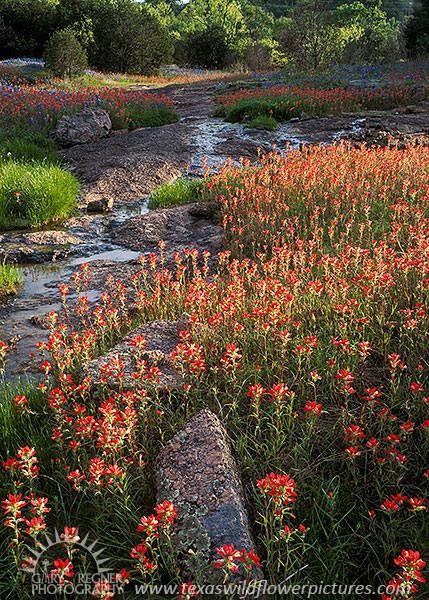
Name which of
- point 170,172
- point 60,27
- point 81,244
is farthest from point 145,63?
point 81,244

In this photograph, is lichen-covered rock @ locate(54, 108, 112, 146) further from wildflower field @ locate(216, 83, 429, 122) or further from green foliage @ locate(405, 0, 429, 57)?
green foliage @ locate(405, 0, 429, 57)

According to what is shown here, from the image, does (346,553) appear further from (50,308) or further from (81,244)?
(81,244)

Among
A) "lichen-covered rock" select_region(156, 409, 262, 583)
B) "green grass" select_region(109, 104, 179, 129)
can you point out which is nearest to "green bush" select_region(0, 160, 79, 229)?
"lichen-covered rock" select_region(156, 409, 262, 583)

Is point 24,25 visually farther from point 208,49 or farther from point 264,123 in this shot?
point 264,123

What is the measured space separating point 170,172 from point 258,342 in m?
8.17

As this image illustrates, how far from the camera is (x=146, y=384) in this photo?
10.0 feet

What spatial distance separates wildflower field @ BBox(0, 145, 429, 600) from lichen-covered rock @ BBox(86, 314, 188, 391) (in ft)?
0.27

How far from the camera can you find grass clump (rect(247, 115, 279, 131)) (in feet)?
49.7

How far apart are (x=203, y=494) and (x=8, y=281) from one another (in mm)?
4283

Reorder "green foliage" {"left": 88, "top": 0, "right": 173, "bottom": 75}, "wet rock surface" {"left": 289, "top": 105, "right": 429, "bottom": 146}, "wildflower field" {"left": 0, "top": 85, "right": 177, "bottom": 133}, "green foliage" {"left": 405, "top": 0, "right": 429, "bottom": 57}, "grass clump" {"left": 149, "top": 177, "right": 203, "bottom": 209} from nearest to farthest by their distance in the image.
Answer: "grass clump" {"left": 149, "top": 177, "right": 203, "bottom": 209}, "wet rock surface" {"left": 289, "top": 105, "right": 429, "bottom": 146}, "wildflower field" {"left": 0, "top": 85, "right": 177, "bottom": 133}, "green foliage" {"left": 405, "top": 0, "right": 429, "bottom": 57}, "green foliage" {"left": 88, "top": 0, "right": 173, "bottom": 75}

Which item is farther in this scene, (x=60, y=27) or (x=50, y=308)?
(x=60, y=27)

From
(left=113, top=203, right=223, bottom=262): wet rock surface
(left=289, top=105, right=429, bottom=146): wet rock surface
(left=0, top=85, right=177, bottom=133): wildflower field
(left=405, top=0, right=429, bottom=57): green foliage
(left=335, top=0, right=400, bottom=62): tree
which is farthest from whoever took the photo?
(left=335, top=0, right=400, bottom=62): tree

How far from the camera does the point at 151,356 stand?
353 centimetres

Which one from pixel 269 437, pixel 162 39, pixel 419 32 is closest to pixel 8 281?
pixel 269 437
